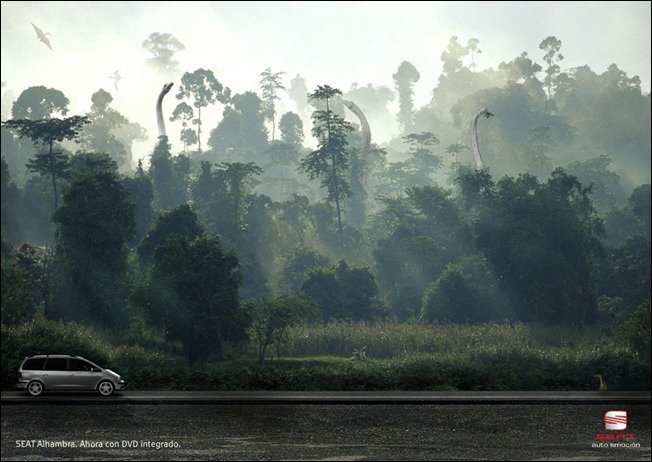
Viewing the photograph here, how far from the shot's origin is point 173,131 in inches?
4355

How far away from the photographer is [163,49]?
117875 mm

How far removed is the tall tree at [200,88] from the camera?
107 meters

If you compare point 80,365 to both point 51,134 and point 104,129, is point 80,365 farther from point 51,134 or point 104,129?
point 104,129

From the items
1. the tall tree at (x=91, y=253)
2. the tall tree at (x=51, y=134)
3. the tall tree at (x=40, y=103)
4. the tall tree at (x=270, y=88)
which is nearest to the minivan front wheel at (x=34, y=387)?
the tall tree at (x=91, y=253)

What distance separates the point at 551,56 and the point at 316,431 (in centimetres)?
10750

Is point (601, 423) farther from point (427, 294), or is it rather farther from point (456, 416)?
point (427, 294)

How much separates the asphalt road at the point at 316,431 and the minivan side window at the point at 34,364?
271 cm

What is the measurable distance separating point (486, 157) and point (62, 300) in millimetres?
61631

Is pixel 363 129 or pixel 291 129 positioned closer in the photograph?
pixel 363 129

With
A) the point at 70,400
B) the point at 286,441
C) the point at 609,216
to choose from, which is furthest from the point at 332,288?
the point at 286,441

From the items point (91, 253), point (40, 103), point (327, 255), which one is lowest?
point (327, 255)

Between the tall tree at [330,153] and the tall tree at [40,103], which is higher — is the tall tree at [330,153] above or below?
below

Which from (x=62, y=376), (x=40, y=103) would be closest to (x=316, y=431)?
(x=62, y=376)

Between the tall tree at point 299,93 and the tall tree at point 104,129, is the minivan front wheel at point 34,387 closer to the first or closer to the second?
the tall tree at point 104,129
